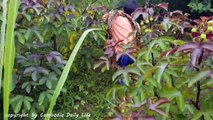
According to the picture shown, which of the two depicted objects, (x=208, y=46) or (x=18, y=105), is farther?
(x=18, y=105)

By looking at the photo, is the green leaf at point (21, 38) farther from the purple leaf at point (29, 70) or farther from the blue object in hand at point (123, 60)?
the blue object in hand at point (123, 60)

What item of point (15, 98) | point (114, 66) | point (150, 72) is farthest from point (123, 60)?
point (150, 72)

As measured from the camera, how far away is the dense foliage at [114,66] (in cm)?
124

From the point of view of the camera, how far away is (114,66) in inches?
68.8

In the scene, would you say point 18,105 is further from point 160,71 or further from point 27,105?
point 160,71

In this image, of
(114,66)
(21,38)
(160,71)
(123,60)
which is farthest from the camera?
(123,60)

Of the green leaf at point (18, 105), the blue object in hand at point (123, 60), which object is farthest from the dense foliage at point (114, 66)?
the blue object in hand at point (123, 60)

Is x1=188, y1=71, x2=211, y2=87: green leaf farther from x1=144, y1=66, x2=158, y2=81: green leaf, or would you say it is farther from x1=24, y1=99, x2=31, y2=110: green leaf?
x1=24, y1=99, x2=31, y2=110: green leaf

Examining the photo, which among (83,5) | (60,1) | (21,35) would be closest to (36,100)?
(21,35)

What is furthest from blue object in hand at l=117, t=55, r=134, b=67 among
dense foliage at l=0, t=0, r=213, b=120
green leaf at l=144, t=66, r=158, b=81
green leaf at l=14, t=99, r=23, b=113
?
green leaf at l=144, t=66, r=158, b=81

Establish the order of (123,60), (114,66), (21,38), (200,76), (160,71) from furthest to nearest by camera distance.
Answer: (123,60)
(21,38)
(114,66)
(160,71)
(200,76)

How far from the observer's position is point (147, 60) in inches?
59.4

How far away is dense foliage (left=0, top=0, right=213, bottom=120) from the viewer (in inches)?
48.9

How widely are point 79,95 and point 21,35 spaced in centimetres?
120
